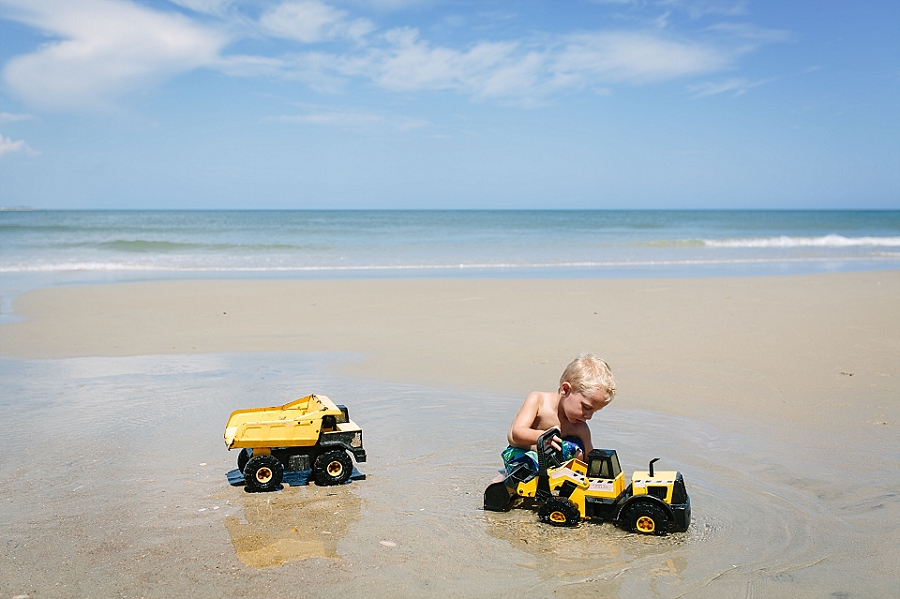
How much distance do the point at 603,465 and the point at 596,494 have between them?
0.66ft

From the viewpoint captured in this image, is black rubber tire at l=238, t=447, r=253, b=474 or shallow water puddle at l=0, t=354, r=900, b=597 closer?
shallow water puddle at l=0, t=354, r=900, b=597

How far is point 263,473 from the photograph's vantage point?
167 inches

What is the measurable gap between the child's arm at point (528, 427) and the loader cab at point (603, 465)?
35 cm

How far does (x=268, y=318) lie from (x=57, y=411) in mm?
5254

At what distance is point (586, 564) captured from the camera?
329 centimetres

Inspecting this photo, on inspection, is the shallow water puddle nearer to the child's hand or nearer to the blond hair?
the child's hand

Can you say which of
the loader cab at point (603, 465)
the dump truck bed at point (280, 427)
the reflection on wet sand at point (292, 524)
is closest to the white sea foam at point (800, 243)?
the loader cab at point (603, 465)

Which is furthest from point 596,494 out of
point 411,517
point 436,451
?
point 436,451

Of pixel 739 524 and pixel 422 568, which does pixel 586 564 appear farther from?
pixel 739 524

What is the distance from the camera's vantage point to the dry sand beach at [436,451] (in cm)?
322

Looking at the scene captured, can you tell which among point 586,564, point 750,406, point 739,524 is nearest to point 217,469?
point 586,564

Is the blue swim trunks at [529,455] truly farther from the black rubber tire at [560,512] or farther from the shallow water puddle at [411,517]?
the black rubber tire at [560,512]

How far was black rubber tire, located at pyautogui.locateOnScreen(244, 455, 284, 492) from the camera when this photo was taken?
4.19m

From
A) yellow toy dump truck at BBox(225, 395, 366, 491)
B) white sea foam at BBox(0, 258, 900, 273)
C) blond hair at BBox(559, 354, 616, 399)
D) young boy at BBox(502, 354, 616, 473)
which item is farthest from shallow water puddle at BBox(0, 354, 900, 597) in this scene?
white sea foam at BBox(0, 258, 900, 273)
